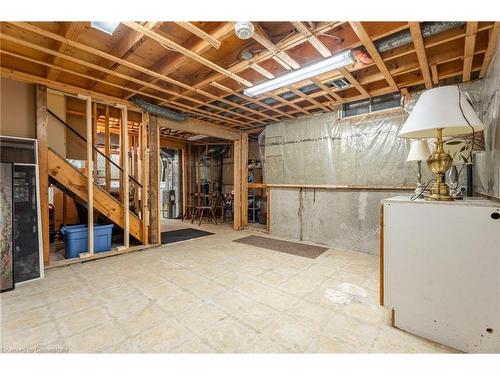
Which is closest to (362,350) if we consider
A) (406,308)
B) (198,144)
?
(406,308)

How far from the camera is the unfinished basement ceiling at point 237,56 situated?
2.15m

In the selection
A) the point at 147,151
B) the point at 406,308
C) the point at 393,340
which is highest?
→ the point at 147,151

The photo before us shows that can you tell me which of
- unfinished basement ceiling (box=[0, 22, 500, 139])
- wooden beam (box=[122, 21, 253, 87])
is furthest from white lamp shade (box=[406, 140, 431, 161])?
wooden beam (box=[122, 21, 253, 87])

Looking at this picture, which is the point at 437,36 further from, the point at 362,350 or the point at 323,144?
the point at 362,350

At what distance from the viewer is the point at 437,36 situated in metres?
2.29

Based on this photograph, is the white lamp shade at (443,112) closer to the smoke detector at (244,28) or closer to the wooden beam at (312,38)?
the wooden beam at (312,38)

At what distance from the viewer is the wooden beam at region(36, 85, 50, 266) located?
120 inches

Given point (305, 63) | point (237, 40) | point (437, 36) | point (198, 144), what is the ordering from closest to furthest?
point (437, 36), point (237, 40), point (305, 63), point (198, 144)

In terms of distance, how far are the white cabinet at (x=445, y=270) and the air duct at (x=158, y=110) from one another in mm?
3940

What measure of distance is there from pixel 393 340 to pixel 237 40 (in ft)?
10.4

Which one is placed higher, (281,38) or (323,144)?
(281,38)
